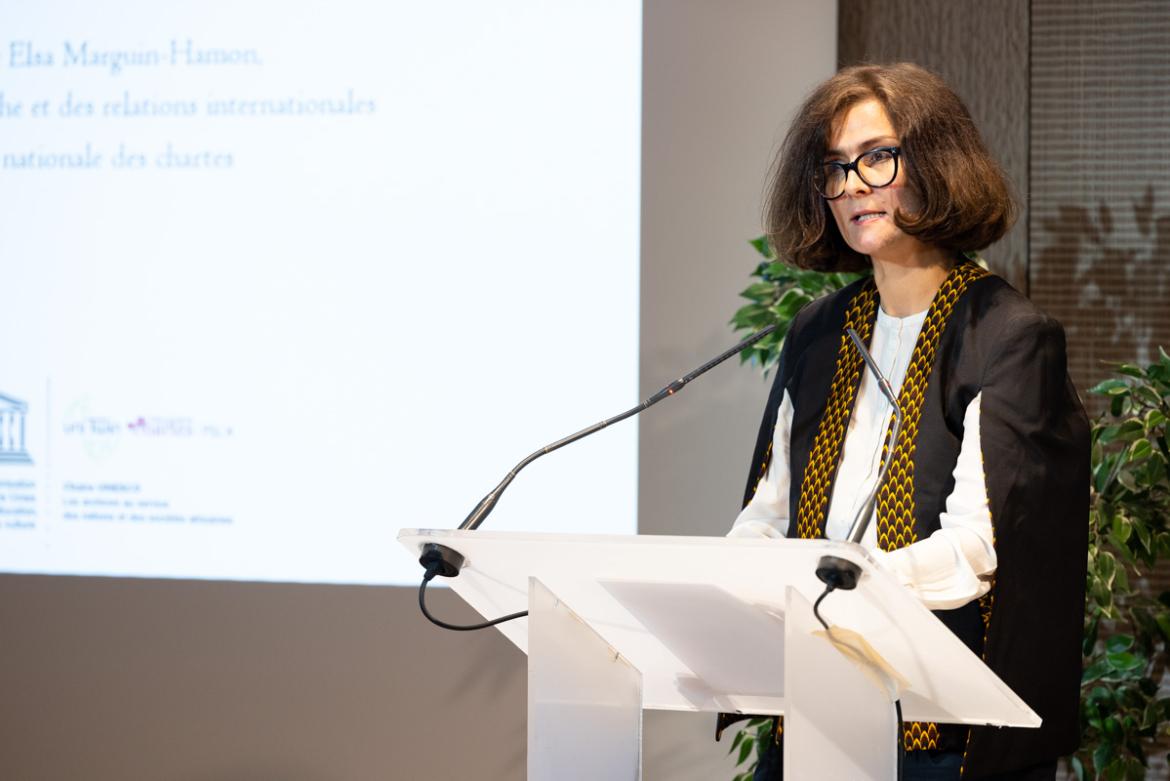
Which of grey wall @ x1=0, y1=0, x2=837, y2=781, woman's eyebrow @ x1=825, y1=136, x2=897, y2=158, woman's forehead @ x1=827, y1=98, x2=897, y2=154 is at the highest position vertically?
woman's forehead @ x1=827, y1=98, x2=897, y2=154

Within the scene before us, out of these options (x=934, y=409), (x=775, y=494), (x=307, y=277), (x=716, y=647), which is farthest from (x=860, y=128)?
(x=307, y=277)

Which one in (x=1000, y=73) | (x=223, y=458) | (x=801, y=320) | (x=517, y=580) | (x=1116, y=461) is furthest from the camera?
(x=223, y=458)

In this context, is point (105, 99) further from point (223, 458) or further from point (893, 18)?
point (893, 18)

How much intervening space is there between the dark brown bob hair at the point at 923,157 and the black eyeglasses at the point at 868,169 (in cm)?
2

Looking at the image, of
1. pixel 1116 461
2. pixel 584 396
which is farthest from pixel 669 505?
pixel 1116 461

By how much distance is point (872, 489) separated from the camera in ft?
3.90

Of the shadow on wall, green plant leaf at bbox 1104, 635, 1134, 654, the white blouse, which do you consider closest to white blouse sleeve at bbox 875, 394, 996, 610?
the white blouse

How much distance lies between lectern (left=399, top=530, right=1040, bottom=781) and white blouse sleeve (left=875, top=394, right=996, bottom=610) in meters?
0.14

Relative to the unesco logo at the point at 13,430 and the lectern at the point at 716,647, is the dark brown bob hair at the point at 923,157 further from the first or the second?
the unesco logo at the point at 13,430

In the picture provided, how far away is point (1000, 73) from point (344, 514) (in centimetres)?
200

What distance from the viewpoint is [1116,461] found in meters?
2.44

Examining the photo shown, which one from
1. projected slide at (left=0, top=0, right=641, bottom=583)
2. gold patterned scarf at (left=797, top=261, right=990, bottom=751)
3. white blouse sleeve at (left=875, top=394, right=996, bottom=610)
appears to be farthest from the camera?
projected slide at (left=0, top=0, right=641, bottom=583)

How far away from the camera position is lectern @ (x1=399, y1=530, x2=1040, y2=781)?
1.14 m

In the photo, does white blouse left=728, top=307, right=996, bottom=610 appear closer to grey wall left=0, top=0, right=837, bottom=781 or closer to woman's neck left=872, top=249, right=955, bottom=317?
woman's neck left=872, top=249, right=955, bottom=317
